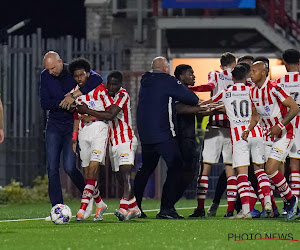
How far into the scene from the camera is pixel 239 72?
1329 cm

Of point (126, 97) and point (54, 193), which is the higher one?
point (126, 97)

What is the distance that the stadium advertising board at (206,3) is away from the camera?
23781mm

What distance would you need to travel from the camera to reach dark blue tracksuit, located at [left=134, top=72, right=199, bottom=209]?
13.0 meters

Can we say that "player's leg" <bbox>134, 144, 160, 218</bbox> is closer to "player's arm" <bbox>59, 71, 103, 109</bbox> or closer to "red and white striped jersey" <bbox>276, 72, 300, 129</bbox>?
"player's arm" <bbox>59, 71, 103, 109</bbox>

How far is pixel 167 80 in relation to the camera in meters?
13.1

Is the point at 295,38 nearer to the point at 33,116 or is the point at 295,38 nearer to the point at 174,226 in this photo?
the point at 33,116

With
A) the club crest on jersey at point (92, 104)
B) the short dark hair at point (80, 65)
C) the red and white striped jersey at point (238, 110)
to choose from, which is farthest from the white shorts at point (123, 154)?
the red and white striped jersey at point (238, 110)

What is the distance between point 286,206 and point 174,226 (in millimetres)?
1961

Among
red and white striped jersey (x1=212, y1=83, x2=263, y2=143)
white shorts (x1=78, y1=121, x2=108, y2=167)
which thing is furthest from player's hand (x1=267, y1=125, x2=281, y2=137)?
white shorts (x1=78, y1=121, x2=108, y2=167)

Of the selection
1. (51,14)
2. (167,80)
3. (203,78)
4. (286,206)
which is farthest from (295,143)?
(51,14)

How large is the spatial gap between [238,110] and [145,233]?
294 cm

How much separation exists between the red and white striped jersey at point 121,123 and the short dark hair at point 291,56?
1.96 m

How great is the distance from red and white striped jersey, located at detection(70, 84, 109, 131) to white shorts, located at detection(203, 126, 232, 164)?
162cm

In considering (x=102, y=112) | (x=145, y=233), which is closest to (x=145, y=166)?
(x=102, y=112)
